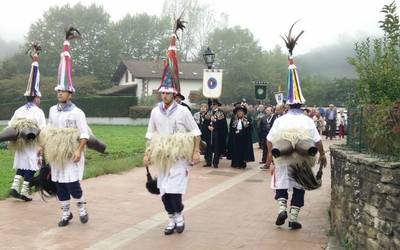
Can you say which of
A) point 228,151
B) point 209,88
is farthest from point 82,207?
point 209,88

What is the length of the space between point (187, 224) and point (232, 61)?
2040 inches

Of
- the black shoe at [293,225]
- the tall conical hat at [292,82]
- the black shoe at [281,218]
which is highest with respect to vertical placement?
the tall conical hat at [292,82]

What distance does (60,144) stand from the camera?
7375mm

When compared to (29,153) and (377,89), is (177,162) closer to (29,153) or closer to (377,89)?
(377,89)

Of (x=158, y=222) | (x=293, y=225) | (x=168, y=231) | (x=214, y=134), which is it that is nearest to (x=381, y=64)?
(x=293, y=225)

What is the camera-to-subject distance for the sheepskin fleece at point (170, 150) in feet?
22.5

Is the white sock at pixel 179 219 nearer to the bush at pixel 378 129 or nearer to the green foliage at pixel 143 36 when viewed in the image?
the bush at pixel 378 129

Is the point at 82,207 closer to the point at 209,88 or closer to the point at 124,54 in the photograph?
the point at 209,88

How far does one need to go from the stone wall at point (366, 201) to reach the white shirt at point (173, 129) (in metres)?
2.01

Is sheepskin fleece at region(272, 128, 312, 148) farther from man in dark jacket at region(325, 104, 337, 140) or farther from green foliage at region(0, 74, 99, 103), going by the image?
green foliage at region(0, 74, 99, 103)

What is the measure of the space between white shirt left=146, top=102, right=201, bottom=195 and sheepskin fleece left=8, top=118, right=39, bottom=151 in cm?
284

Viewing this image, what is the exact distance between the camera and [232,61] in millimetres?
58594

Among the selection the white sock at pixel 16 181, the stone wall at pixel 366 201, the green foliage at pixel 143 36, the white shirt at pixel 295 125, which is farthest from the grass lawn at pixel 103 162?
the green foliage at pixel 143 36

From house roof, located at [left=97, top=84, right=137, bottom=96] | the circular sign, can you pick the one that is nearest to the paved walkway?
the circular sign
